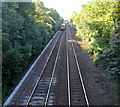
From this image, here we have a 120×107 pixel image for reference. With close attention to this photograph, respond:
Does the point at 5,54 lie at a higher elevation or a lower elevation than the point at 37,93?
higher

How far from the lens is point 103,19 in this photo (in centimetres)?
1429

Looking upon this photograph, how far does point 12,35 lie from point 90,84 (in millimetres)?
8188

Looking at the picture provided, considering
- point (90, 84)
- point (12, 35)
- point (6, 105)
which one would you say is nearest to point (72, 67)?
point (90, 84)

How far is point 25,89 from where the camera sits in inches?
427

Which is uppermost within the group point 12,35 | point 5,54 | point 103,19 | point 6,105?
point 103,19

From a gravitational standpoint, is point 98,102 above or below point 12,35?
below

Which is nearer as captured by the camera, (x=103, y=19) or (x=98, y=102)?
(x=98, y=102)

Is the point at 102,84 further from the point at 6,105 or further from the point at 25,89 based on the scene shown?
the point at 6,105

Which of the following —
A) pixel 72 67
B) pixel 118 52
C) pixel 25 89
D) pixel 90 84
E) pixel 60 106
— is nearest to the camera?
pixel 60 106

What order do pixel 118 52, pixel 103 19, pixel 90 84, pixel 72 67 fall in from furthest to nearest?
1. pixel 72 67
2. pixel 103 19
3. pixel 90 84
4. pixel 118 52

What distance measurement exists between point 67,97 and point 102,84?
3457 mm

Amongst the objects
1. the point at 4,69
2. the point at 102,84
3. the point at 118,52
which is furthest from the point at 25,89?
the point at 118,52

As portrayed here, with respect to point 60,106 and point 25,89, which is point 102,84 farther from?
point 25,89

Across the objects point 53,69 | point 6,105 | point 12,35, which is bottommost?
point 6,105
